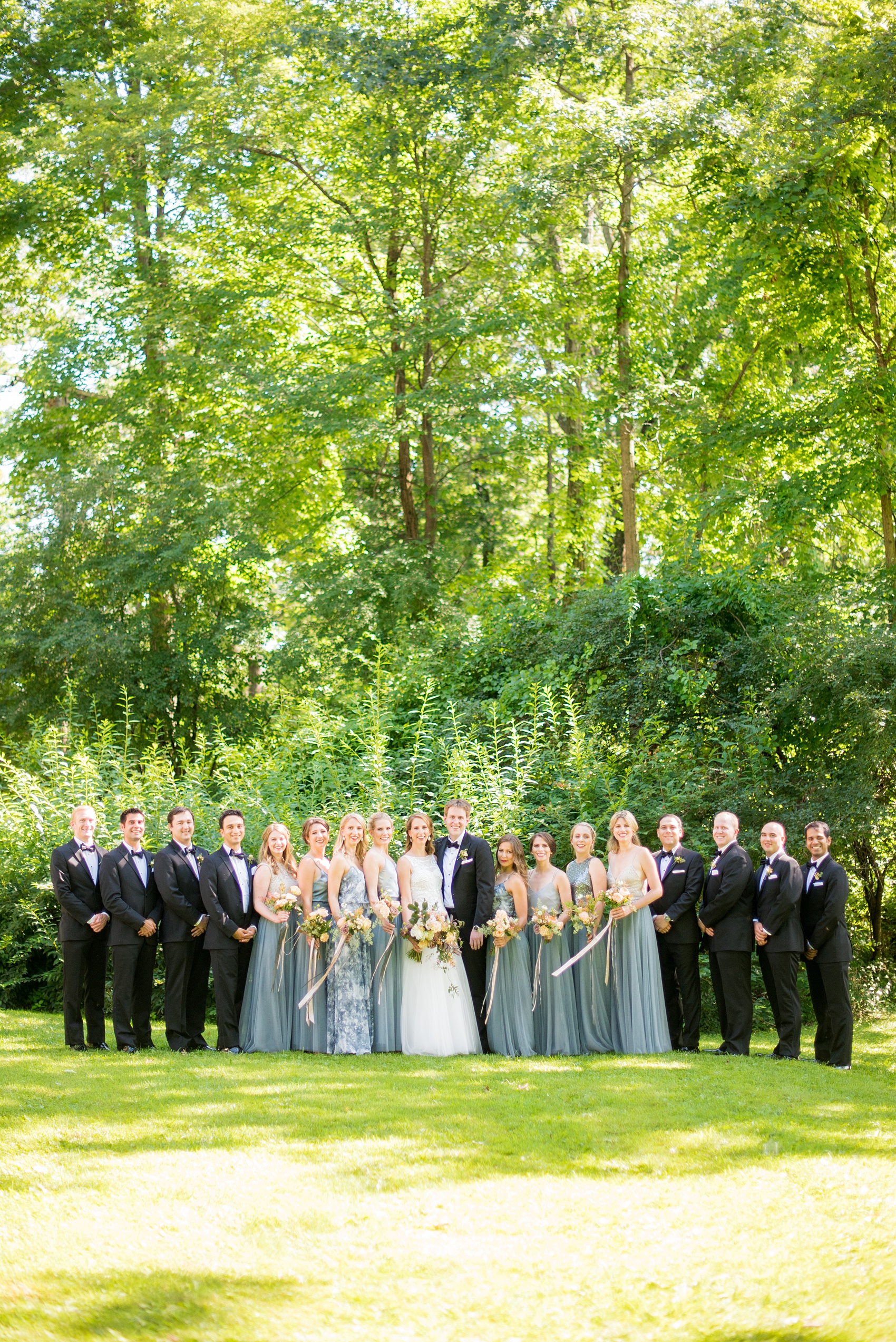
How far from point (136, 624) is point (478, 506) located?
659cm

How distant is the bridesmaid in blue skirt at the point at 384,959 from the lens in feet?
33.5

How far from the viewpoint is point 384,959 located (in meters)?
10.3

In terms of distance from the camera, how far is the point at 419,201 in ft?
73.1

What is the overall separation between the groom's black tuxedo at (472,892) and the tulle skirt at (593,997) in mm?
738

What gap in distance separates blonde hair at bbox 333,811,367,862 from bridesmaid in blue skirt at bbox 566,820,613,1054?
1620 millimetres

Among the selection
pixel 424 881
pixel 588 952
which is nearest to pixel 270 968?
pixel 424 881

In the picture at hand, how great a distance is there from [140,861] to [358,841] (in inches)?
66.3

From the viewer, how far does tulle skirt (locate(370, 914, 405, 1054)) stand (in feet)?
33.5

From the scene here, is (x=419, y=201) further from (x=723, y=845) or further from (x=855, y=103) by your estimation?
(x=723, y=845)

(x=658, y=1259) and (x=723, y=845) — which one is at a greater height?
(x=723, y=845)

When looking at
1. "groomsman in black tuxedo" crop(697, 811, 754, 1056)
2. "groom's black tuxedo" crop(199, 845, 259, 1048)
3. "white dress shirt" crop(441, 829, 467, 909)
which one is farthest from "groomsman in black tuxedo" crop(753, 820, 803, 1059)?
"groom's black tuxedo" crop(199, 845, 259, 1048)

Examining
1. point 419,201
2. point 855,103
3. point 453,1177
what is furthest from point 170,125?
point 453,1177

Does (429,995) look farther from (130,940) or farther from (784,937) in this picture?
(784,937)

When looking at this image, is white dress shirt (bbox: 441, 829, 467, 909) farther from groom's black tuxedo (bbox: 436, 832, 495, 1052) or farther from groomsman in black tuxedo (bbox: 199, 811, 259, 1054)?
groomsman in black tuxedo (bbox: 199, 811, 259, 1054)
